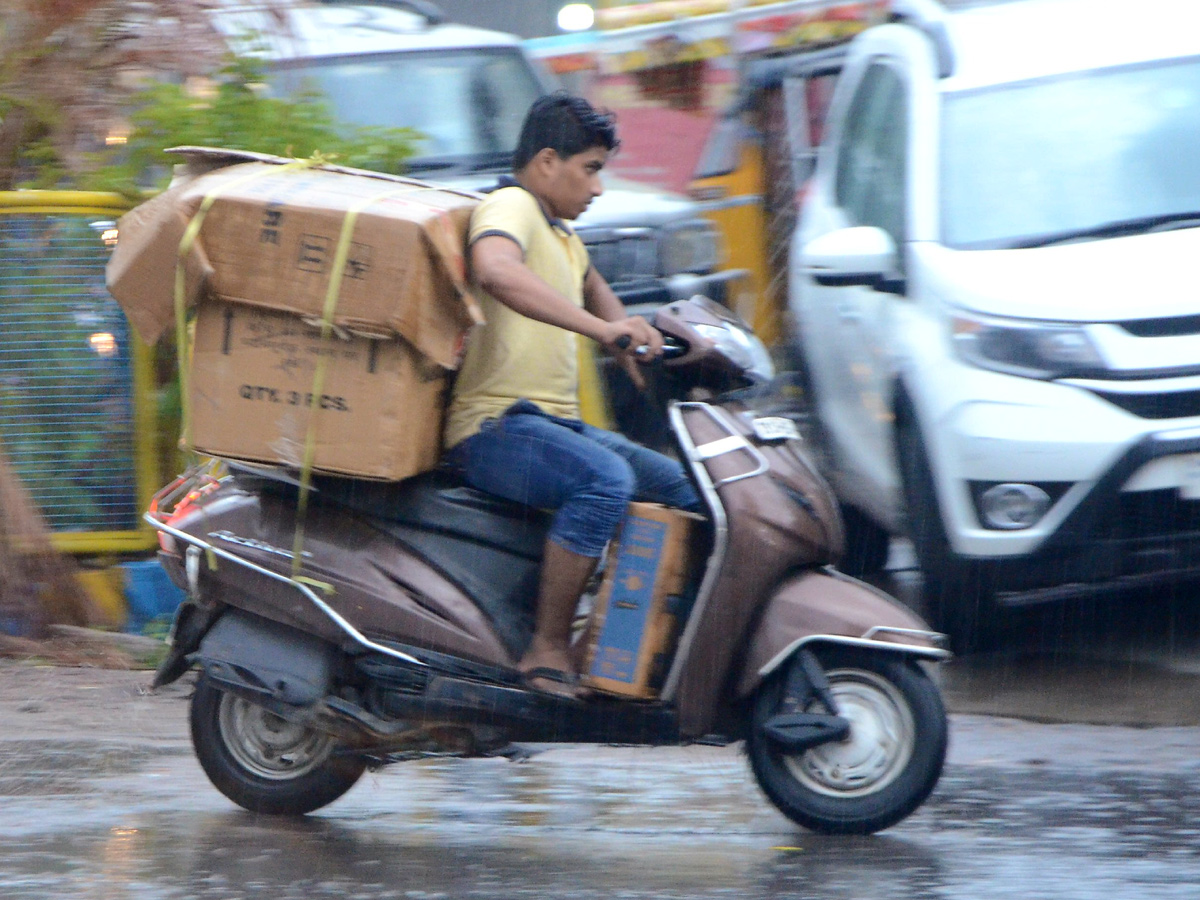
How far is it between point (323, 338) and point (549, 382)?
571mm

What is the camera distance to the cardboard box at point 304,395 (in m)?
4.24

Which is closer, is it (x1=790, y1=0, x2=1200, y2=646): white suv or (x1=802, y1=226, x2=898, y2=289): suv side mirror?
(x1=790, y1=0, x2=1200, y2=646): white suv

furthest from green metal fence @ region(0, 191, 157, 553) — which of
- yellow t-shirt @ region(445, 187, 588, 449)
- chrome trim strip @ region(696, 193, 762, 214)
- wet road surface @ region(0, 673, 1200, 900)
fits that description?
chrome trim strip @ region(696, 193, 762, 214)

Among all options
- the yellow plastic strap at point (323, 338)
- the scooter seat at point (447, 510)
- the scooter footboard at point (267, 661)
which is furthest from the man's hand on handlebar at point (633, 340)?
the scooter footboard at point (267, 661)

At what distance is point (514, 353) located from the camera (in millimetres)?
4375

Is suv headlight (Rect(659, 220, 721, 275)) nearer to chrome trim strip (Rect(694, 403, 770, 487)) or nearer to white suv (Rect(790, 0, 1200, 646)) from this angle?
white suv (Rect(790, 0, 1200, 646))

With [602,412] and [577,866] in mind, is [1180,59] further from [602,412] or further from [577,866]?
[577,866]

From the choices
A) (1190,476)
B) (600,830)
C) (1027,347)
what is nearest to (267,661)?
(600,830)

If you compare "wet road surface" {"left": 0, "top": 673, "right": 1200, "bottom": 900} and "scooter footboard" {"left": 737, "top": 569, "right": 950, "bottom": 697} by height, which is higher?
"scooter footboard" {"left": 737, "top": 569, "right": 950, "bottom": 697}

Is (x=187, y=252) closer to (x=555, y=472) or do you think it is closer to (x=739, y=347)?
(x=555, y=472)

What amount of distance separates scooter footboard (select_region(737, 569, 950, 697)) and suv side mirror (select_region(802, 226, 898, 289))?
1787mm

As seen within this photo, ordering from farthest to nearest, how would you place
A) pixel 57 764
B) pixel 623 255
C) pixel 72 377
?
pixel 623 255, pixel 72 377, pixel 57 764

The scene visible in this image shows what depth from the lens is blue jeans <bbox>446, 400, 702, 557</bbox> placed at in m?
4.25

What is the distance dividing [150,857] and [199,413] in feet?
3.48
